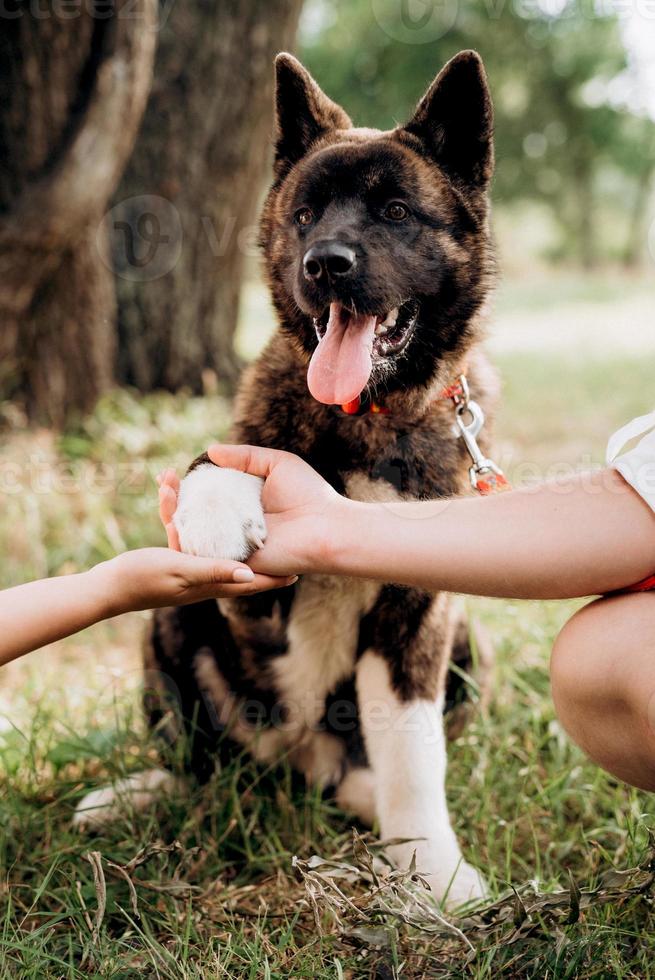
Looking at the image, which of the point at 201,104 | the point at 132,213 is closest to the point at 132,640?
the point at 132,213

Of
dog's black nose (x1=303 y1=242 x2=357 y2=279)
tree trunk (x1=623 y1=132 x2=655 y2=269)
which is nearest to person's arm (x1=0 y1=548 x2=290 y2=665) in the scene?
dog's black nose (x1=303 y1=242 x2=357 y2=279)

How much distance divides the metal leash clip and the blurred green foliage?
52.5 feet

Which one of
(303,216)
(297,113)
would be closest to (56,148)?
(297,113)

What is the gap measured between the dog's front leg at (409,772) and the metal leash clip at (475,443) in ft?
1.55

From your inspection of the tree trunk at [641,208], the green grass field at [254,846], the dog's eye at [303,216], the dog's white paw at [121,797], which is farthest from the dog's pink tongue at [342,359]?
the tree trunk at [641,208]

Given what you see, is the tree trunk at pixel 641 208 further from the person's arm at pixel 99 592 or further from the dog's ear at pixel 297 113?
the person's arm at pixel 99 592

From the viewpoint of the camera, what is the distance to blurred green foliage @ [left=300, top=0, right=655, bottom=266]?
19.7 metres

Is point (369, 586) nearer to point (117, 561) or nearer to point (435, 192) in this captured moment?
Answer: point (117, 561)

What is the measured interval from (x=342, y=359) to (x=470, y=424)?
375 mm

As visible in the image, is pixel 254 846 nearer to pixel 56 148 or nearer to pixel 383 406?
pixel 383 406

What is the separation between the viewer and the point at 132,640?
122 inches

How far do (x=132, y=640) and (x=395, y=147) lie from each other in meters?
1.83

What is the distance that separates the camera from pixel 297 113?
2.35 meters

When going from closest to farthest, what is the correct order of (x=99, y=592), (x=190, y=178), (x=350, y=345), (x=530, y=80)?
(x=99, y=592)
(x=350, y=345)
(x=190, y=178)
(x=530, y=80)
